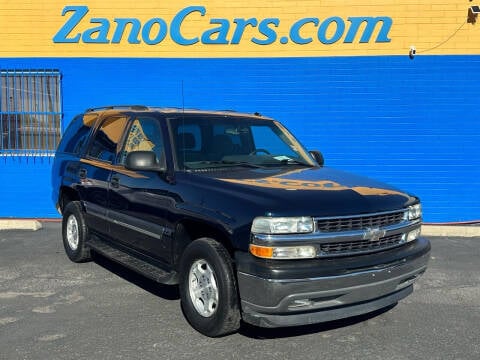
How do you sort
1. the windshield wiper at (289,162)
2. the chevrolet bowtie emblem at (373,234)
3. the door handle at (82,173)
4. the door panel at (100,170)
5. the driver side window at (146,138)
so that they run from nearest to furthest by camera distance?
1. the chevrolet bowtie emblem at (373,234)
2. the driver side window at (146,138)
3. the windshield wiper at (289,162)
4. the door panel at (100,170)
5. the door handle at (82,173)

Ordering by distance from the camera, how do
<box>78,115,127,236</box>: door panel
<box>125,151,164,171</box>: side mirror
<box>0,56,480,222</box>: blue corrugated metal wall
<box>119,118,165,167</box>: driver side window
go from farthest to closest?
<box>0,56,480,222</box>: blue corrugated metal wall, <box>78,115,127,236</box>: door panel, <box>119,118,165,167</box>: driver side window, <box>125,151,164,171</box>: side mirror

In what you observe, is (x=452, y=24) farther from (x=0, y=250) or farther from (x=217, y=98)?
(x=0, y=250)

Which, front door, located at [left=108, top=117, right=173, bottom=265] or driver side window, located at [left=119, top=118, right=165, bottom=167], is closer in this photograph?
front door, located at [left=108, top=117, right=173, bottom=265]

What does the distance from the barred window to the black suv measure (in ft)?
14.7

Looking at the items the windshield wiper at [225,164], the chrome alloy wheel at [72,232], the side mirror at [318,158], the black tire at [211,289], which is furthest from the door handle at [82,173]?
the side mirror at [318,158]

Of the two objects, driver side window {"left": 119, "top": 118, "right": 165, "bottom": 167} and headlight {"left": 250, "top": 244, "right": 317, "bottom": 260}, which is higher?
driver side window {"left": 119, "top": 118, "right": 165, "bottom": 167}

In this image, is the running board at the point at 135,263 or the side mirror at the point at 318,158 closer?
the running board at the point at 135,263

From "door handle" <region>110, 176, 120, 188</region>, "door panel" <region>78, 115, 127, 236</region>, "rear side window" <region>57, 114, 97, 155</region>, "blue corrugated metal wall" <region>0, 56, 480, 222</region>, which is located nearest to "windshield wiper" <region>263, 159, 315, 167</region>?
"door handle" <region>110, 176, 120, 188</region>

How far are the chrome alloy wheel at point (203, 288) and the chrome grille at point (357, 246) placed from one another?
892 millimetres

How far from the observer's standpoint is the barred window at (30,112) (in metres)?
9.46

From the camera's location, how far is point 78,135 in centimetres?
641

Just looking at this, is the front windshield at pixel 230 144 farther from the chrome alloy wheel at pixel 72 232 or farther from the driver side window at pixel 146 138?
the chrome alloy wheel at pixel 72 232

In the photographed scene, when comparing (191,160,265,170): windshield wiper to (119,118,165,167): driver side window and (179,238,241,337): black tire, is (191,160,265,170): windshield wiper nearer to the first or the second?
(119,118,165,167): driver side window

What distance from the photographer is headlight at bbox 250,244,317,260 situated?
11.1ft
